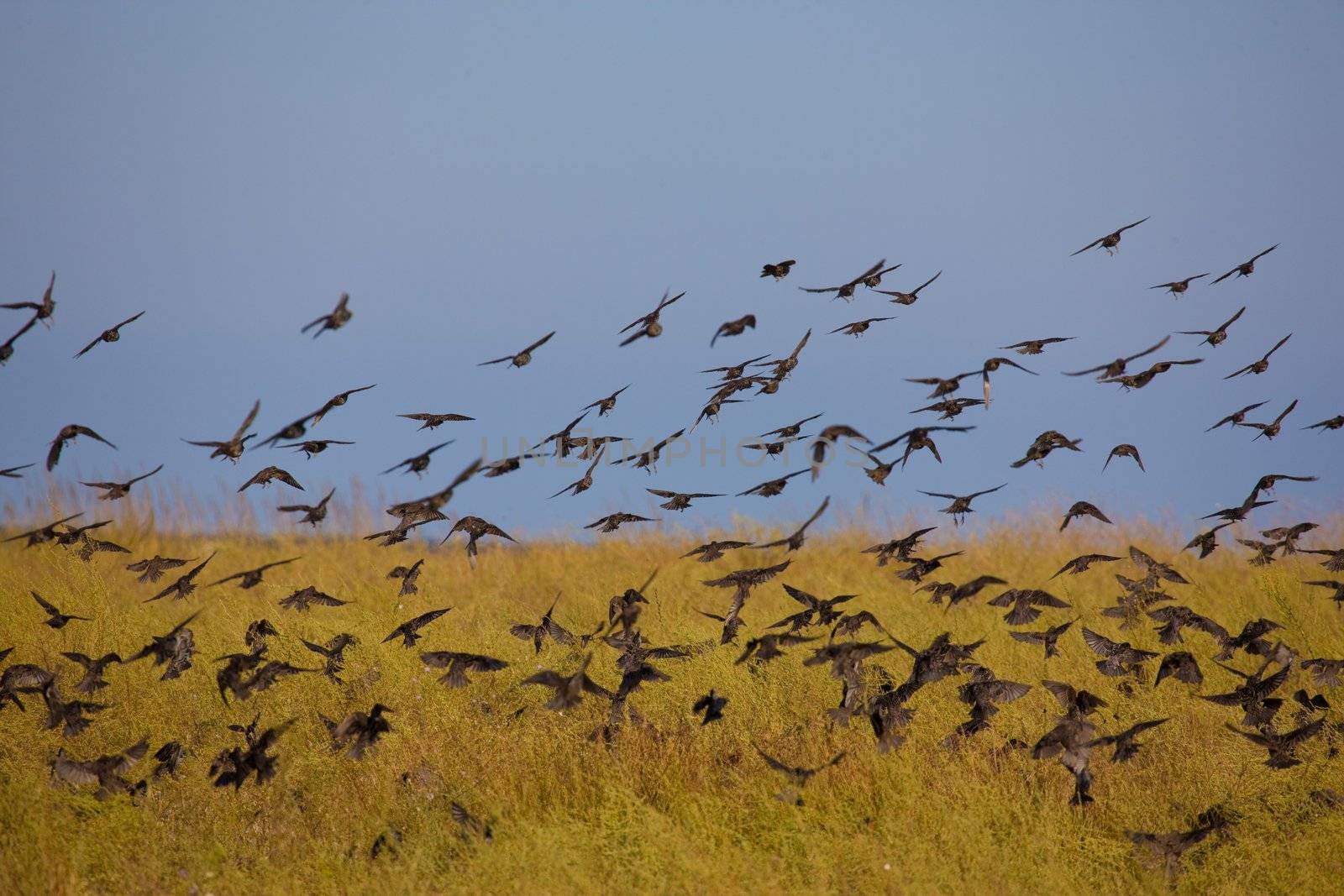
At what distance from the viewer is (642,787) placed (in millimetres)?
7742

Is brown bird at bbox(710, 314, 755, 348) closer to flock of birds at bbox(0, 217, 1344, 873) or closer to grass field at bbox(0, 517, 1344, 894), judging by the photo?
flock of birds at bbox(0, 217, 1344, 873)

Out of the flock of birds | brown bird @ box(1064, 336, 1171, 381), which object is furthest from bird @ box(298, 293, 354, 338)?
brown bird @ box(1064, 336, 1171, 381)

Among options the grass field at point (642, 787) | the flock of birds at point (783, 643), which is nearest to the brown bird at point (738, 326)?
the flock of birds at point (783, 643)

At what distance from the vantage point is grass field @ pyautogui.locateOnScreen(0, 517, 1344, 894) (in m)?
6.77

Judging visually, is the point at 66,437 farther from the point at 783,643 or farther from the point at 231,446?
the point at 783,643

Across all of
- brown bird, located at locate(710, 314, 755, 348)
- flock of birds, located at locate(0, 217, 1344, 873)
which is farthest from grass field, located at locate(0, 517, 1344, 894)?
brown bird, located at locate(710, 314, 755, 348)

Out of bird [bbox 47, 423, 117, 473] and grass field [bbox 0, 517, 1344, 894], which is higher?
bird [bbox 47, 423, 117, 473]

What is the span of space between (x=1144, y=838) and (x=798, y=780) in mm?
2100

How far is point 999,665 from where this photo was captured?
10.3 metres

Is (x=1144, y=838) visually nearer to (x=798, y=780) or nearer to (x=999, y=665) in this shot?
(x=798, y=780)

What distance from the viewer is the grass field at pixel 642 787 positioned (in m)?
6.77

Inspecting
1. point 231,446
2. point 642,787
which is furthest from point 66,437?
point 642,787

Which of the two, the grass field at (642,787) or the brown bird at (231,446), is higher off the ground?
the brown bird at (231,446)

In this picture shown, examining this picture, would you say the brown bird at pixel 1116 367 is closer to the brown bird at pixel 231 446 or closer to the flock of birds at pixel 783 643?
the flock of birds at pixel 783 643
